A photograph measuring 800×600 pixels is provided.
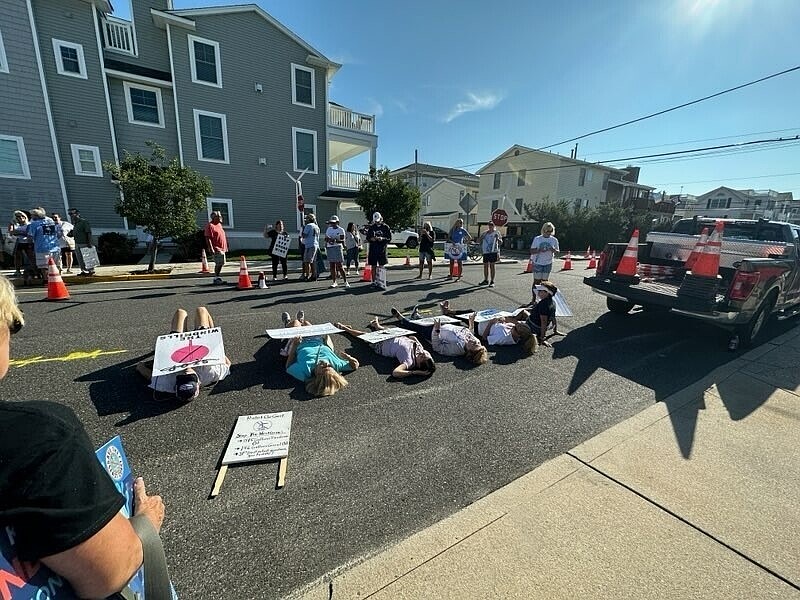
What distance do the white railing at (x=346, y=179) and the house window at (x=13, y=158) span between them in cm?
1201

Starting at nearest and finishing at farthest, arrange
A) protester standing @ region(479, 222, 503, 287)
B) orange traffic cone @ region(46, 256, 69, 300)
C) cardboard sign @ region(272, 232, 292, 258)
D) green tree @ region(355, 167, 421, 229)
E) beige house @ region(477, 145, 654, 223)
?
orange traffic cone @ region(46, 256, 69, 300)
cardboard sign @ region(272, 232, 292, 258)
protester standing @ region(479, 222, 503, 287)
green tree @ region(355, 167, 421, 229)
beige house @ region(477, 145, 654, 223)

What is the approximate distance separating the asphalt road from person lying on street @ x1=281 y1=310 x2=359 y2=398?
0.13 meters

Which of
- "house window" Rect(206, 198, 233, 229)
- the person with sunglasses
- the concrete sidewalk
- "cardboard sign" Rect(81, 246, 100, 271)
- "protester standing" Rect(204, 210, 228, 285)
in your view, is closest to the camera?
the person with sunglasses

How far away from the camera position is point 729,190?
63.9 metres

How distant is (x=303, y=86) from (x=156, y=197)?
1089 cm

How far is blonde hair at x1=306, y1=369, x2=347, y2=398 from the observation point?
3.63 m

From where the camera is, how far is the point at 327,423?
10.4 ft

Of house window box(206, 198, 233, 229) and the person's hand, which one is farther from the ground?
house window box(206, 198, 233, 229)

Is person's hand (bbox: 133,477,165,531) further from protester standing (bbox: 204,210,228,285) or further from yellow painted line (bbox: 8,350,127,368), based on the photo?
protester standing (bbox: 204,210,228,285)

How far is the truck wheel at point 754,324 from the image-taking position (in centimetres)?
538

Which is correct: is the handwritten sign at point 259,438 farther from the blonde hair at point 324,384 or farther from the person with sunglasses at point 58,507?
the person with sunglasses at point 58,507

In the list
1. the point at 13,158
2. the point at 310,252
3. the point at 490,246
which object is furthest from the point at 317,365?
the point at 13,158

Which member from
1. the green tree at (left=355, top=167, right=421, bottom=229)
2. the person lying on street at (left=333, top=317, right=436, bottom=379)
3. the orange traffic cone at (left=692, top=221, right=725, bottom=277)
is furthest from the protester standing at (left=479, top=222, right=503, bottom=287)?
the green tree at (left=355, top=167, right=421, bottom=229)

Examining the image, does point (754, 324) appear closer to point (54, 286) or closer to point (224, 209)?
point (54, 286)
